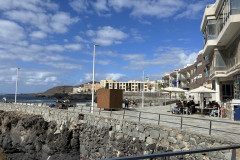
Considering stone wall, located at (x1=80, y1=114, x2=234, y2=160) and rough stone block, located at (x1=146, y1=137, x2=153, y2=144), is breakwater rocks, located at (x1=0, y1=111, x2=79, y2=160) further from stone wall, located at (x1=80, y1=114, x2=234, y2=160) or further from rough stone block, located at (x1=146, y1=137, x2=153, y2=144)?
rough stone block, located at (x1=146, y1=137, x2=153, y2=144)

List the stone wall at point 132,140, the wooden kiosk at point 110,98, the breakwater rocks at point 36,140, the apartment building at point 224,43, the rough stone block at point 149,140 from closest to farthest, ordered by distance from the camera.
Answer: the stone wall at point 132,140
the rough stone block at point 149,140
the breakwater rocks at point 36,140
the apartment building at point 224,43
the wooden kiosk at point 110,98

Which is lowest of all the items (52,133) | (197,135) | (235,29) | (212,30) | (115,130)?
(52,133)

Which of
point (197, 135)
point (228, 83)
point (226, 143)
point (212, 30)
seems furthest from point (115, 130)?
point (228, 83)

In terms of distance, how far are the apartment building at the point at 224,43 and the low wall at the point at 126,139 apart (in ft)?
38.7

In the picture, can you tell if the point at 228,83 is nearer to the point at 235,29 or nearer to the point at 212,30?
the point at 212,30

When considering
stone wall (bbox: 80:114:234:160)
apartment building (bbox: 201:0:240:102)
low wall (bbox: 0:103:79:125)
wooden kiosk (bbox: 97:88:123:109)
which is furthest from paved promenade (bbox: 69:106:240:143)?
apartment building (bbox: 201:0:240:102)

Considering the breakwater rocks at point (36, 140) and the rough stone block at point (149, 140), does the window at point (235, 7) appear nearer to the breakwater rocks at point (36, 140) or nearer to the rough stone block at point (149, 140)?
the rough stone block at point (149, 140)

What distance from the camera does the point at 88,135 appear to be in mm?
13656

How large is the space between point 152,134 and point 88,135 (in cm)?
603

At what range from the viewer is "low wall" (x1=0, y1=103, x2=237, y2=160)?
7177 mm

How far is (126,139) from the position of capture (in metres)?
10.6

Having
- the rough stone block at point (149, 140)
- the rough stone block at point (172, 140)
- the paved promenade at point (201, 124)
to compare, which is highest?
the paved promenade at point (201, 124)

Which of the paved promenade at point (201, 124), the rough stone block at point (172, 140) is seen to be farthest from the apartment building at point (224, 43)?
the rough stone block at point (172, 140)

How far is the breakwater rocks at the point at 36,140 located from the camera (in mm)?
14547
